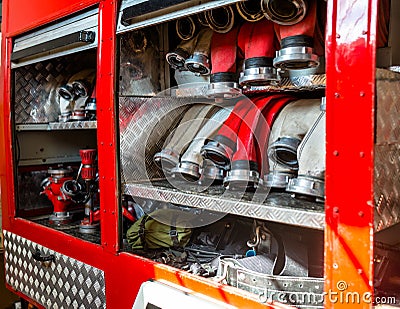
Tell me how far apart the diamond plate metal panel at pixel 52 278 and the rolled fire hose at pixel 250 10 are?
66.7 inches

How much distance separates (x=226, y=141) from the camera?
6.78 ft

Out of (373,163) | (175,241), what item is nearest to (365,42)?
(373,163)

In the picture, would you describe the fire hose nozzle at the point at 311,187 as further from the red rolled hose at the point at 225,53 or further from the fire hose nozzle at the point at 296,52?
the red rolled hose at the point at 225,53

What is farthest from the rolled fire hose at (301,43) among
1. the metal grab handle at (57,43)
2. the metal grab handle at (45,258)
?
the metal grab handle at (45,258)

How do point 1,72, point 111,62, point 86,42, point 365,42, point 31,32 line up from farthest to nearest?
1. point 1,72
2. point 31,32
3. point 86,42
4. point 111,62
5. point 365,42

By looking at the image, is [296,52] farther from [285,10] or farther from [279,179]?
[279,179]

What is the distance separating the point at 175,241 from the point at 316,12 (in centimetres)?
153

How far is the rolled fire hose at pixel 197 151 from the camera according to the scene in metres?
2.21

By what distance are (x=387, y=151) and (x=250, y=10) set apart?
987mm

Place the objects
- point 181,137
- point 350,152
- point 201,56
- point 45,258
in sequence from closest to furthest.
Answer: point 350,152
point 201,56
point 181,137
point 45,258

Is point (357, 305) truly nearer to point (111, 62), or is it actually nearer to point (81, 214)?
point (111, 62)

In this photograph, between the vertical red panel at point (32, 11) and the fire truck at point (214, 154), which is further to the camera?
the vertical red panel at point (32, 11)

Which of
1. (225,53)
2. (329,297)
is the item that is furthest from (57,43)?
(329,297)

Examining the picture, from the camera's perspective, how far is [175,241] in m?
2.55
